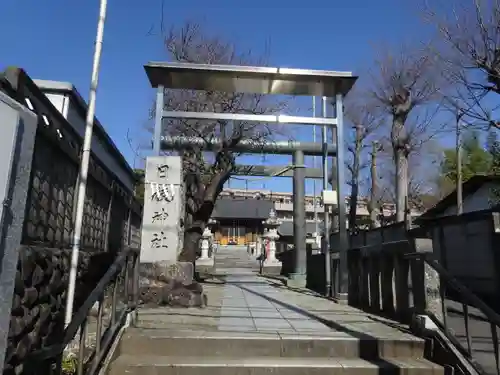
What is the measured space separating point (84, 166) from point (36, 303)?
1.71 m

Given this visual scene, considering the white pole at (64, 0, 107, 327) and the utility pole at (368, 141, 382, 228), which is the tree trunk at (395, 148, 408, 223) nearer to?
the utility pole at (368, 141, 382, 228)

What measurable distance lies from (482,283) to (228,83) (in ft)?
27.6

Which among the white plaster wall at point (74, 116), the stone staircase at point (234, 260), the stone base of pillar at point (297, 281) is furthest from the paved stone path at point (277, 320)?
the stone staircase at point (234, 260)

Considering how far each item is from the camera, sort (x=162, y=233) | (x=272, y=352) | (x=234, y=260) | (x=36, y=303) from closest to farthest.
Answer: (x=36, y=303) < (x=272, y=352) < (x=162, y=233) < (x=234, y=260)

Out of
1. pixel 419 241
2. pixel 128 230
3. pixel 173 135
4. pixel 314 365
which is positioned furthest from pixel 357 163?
pixel 314 365

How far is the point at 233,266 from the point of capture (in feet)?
106

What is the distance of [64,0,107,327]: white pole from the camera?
15.8ft

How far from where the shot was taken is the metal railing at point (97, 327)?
301cm

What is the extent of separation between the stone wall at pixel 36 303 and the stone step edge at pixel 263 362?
33.2 inches

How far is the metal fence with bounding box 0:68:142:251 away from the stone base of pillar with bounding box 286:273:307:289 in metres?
7.42

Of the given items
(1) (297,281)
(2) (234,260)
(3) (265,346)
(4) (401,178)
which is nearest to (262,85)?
(3) (265,346)

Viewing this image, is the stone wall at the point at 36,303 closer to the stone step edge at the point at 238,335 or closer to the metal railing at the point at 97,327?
the metal railing at the point at 97,327

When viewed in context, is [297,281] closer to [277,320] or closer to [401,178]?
[401,178]

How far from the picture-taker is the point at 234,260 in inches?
1379
